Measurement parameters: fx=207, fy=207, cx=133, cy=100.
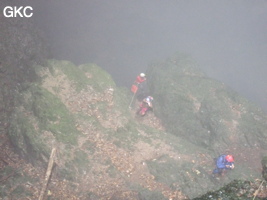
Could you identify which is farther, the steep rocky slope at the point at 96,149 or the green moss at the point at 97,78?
the green moss at the point at 97,78

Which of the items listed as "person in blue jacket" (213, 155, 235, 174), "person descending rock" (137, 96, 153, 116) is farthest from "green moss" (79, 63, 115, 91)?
"person in blue jacket" (213, 155, 235, 174)

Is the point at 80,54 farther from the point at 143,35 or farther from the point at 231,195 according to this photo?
the point at 231,195

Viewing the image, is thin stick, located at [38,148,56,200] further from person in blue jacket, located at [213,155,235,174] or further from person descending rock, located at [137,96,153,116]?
person in blue jacket, located at [213,155,235,174]

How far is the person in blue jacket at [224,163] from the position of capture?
36.0 feet

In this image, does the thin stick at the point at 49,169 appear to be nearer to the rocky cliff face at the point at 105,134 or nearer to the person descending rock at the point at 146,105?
the rocky cliff face at the point at 105,134

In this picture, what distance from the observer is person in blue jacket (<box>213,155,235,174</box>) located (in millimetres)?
10977

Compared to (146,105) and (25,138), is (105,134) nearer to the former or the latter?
(25,138)

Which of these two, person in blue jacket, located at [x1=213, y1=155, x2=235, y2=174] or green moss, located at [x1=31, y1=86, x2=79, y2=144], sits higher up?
green moss, located at [x1=31, y1=86, x2=79, y2=144]

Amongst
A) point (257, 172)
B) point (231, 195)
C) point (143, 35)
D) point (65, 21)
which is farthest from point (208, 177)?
point (143, 35)

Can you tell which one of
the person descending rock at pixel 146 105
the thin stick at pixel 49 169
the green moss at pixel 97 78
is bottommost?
the thin stick at pixel 49 169

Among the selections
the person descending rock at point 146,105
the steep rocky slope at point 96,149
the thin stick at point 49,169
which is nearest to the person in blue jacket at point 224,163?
the steep rocky slope at point 96,149

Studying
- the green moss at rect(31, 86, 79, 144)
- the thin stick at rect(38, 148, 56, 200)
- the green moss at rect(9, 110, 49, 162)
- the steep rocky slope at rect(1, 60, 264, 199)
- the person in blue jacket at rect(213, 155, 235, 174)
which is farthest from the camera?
the green moss at rect(31, 86, 79, 144)

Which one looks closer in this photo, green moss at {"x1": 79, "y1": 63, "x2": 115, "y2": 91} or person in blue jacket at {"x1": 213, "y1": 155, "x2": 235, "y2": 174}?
person in blue jacket at {"x1": 213, "y1": 155, "x2": 235, "y2": 174}

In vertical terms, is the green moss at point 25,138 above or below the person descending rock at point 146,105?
below
